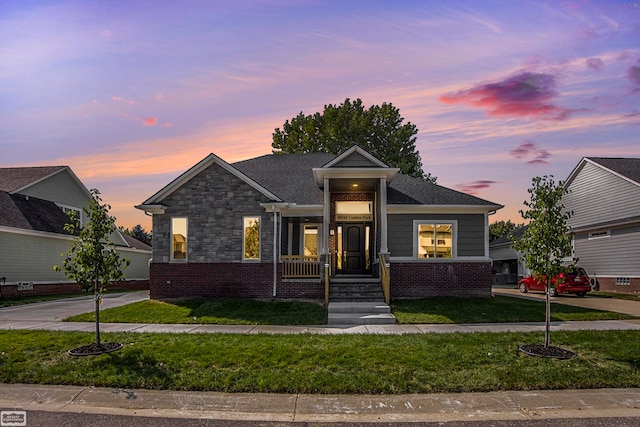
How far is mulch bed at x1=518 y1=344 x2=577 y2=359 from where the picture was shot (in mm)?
8384

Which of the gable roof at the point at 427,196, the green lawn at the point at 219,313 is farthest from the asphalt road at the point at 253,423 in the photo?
the gable roof at the point at 427,196

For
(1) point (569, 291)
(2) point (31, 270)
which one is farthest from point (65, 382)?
(1) point (569, 291)

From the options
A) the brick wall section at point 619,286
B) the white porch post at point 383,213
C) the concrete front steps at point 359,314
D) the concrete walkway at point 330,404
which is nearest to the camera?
the concrete walkway at point 330,404

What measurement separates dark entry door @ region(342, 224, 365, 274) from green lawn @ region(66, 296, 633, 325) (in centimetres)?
344

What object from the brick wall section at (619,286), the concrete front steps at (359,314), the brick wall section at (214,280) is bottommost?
the brick wall section at (619,286)

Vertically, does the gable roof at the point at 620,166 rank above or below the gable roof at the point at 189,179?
above

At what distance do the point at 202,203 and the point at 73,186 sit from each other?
60.9 ft

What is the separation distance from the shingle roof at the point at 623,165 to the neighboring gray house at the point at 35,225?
31691 millimetres

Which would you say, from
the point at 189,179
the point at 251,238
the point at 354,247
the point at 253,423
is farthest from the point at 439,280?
the point at 253,423

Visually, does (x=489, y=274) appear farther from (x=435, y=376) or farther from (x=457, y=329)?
(x=435, y=376)

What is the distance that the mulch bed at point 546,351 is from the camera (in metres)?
8.38

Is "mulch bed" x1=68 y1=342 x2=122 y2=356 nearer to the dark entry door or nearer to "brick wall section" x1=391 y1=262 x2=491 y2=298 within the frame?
"brick wall section" x1=391 y1=262 x2=491 y2=298

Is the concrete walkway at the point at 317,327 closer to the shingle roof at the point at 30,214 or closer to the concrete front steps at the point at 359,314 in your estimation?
the concrete front steps at the point at 359,314

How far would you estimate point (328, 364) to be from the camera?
7926 mm
